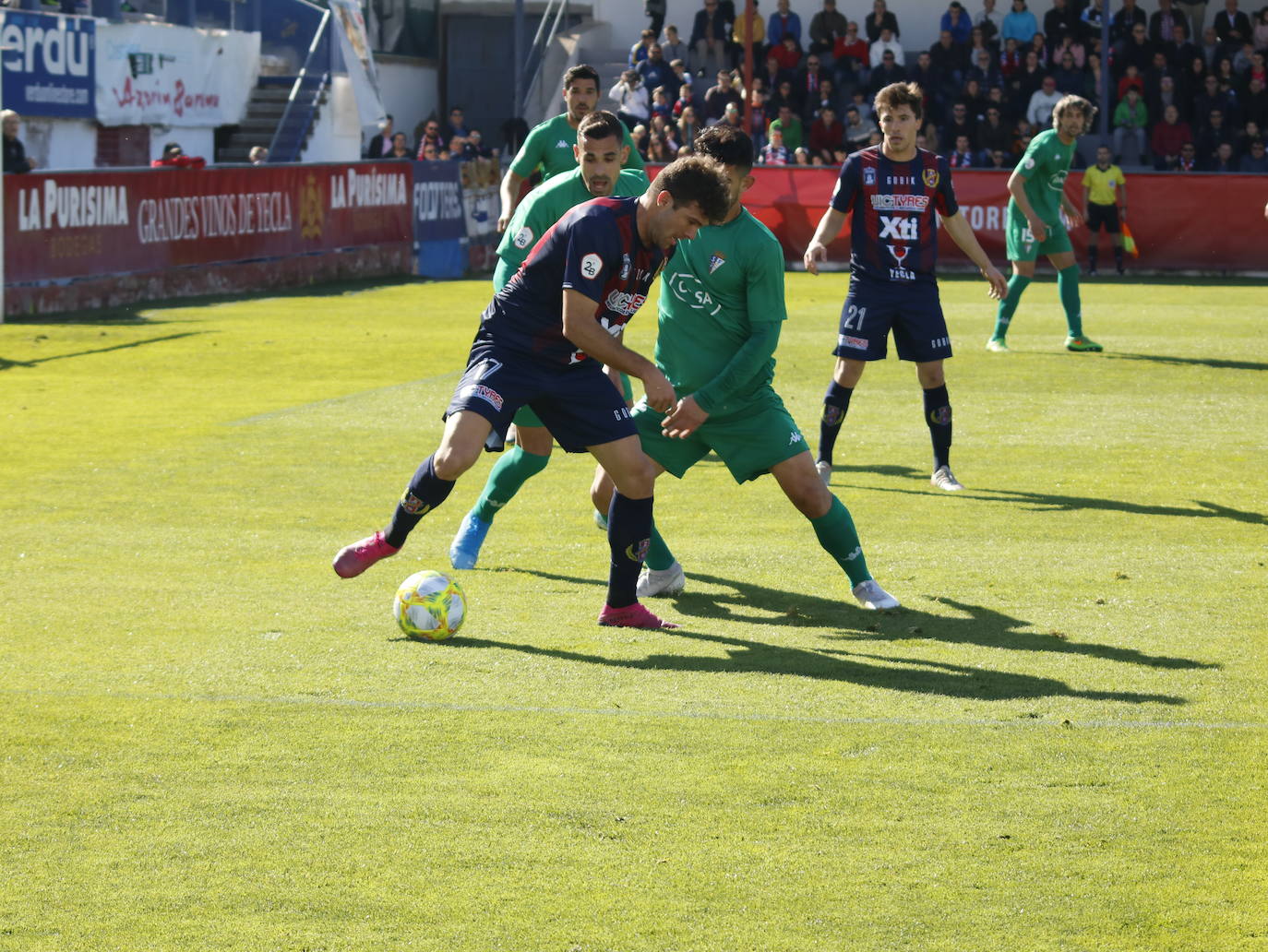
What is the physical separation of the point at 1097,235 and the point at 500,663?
23148 mm

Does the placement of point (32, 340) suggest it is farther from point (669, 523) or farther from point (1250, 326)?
point (1250, 326)

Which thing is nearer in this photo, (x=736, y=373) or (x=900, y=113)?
(x=736, y=373)

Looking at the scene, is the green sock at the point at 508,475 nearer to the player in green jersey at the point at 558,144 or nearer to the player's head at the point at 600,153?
the player's head at the point at 600,153

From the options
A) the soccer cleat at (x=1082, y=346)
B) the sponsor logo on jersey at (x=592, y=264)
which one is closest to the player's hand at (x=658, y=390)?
the sponsor logo on jersey at (x=592, y=264)

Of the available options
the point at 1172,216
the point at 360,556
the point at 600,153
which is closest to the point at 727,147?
the point at 600,153

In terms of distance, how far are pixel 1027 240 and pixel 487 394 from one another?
1134 centimetres

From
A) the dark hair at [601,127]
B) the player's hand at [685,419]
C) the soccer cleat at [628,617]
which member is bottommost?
the soccer cleat at [628,617]

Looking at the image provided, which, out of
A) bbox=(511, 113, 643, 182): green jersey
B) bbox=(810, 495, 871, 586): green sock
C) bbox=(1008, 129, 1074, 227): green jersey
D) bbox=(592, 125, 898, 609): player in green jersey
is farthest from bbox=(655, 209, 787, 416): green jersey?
bbox=(1008, 129, 1074, 227): green jersey

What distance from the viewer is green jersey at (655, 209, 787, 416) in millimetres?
7078

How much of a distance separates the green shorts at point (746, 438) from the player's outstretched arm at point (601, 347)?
76 cm

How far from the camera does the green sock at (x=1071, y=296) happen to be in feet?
56.5

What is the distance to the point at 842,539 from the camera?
7.31m

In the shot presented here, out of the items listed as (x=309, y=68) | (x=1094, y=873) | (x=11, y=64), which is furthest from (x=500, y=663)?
(x=309, y=68)

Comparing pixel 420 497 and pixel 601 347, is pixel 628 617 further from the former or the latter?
pixel 601 347
